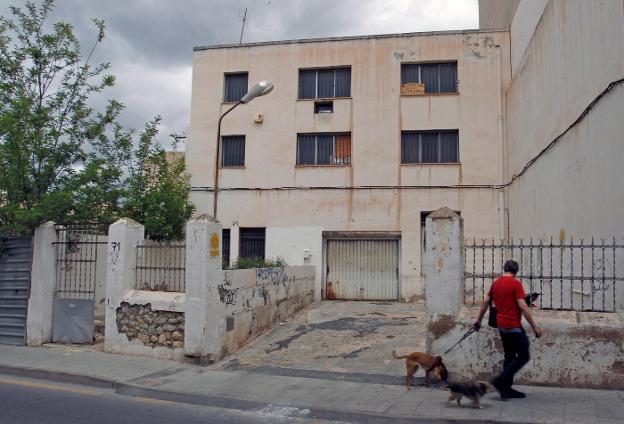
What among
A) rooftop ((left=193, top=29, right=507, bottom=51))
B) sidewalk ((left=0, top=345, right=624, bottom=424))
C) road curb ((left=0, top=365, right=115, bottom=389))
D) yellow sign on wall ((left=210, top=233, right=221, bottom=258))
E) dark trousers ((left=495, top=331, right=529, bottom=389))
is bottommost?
road curb ((left=0, top=365, right=115, bottom=389))

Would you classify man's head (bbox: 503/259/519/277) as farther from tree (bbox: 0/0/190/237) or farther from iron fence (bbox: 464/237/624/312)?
tree (bbox: 0/0/190/237)

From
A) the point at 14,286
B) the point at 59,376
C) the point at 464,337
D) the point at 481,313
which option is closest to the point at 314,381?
the point at 464,337

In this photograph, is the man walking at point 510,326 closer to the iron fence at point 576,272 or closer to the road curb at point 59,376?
Result: the iron fence at point 576,272

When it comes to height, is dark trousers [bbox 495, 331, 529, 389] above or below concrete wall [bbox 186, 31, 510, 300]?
below

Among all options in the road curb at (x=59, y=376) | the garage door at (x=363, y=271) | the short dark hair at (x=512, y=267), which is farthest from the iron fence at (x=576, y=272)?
the road curb at (x=59, y=376)

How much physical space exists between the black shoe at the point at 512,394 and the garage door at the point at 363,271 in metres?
10.8

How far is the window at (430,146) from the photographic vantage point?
1809cm

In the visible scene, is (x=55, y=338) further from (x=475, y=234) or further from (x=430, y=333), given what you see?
(x=475, y=234)

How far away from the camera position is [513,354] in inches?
271

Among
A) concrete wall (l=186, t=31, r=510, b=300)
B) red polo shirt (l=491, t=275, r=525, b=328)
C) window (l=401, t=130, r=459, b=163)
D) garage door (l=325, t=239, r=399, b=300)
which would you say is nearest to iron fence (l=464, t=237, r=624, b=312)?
red polo shirt (l=491, t=275, r=525, b=328)

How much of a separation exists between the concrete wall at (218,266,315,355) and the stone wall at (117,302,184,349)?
2.86 feet

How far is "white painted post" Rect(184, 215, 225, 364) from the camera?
370 inches

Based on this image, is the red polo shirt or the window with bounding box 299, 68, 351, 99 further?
the window with bounding box 299, 68, 351, 99

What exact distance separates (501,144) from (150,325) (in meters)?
12.4
